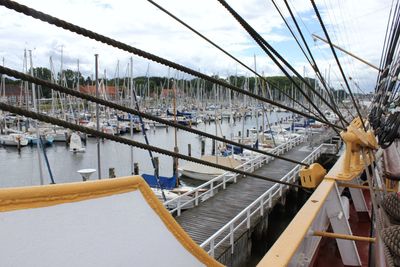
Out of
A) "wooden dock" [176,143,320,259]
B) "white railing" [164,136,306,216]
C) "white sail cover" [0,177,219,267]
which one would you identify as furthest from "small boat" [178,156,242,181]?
"white sail cover" [0,177,219,267]

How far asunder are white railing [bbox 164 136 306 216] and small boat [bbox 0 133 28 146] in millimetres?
25862

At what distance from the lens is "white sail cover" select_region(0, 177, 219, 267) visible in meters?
1.18

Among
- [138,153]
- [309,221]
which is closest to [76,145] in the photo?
[138,153]

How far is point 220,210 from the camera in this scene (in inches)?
444

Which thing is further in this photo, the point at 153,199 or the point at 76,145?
the point at 76,145

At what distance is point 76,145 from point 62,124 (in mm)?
35911

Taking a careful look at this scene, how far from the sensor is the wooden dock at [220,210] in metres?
9.51

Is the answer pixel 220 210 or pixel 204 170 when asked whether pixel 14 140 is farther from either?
pixel 220 210

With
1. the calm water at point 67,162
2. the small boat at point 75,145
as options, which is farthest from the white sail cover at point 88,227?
the small boat at point 75,145

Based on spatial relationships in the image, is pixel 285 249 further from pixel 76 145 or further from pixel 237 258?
pixel 76 145

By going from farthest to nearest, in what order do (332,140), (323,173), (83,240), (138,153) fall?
(138,153), (332,140), (323,173), (83,240)

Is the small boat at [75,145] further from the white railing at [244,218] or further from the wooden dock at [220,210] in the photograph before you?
the white railing at [244,218]

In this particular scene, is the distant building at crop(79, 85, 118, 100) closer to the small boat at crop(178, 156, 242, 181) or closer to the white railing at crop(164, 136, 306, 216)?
the small boat at crop(178, 156, 242, 181)

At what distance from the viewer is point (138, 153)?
34.2 m
